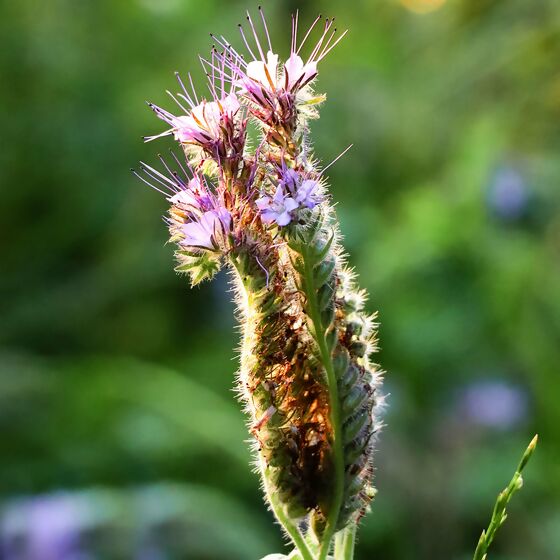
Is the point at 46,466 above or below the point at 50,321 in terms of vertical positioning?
below

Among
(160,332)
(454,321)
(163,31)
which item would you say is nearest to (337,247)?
(454,321)

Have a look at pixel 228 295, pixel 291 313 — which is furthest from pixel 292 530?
pixel 228 295

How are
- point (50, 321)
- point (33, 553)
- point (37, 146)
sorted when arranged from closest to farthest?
point (33, 553) → point (50, 321) → point (37, 146)

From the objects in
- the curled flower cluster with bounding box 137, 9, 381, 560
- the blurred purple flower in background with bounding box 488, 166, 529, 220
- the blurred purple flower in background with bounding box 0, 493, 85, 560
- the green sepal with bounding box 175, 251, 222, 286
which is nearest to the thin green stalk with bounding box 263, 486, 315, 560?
the curled flower cluster with bounding box 137, 9, 381, 560

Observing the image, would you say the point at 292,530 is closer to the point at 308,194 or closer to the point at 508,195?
the point at 308,194

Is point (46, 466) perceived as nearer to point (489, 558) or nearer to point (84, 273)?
point (84, 273)
